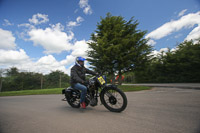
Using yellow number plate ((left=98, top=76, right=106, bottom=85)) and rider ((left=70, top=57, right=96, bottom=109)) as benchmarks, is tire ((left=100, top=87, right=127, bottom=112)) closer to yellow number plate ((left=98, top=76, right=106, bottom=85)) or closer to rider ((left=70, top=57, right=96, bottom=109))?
yellow number plate ((left=98, top=76, right=106, bottom=85))

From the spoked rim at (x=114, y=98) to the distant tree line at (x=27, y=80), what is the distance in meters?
16.5

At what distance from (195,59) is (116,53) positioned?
12.6 m

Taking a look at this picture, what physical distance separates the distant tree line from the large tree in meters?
9.16

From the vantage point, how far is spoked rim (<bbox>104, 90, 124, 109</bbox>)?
295 centimetres

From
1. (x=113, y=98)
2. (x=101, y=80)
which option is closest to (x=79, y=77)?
(x=101, y=80)

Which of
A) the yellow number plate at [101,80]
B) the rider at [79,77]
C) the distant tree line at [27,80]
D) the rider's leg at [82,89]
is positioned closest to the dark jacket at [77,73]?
the rider at [79,77]

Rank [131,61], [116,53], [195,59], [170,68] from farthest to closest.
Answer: [170,68] → [195,59] → [131,61] → [116,53]

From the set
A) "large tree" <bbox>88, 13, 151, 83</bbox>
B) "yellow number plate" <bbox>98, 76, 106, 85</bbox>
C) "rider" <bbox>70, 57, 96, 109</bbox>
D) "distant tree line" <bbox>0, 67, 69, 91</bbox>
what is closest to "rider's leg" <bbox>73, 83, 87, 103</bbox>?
"rider" <bbox>70, 57, 96, 109</bbox>

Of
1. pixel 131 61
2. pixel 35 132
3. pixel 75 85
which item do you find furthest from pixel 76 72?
pixel 131 61

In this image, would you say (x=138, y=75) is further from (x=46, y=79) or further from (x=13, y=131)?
(x=13, y=131)

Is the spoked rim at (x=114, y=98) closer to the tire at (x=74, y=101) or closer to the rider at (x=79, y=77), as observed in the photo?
the rider at (x=79, y=77)

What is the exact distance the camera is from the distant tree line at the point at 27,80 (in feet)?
50.0

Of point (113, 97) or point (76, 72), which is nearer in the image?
point (113, 97)

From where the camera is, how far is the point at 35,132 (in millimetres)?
1872
